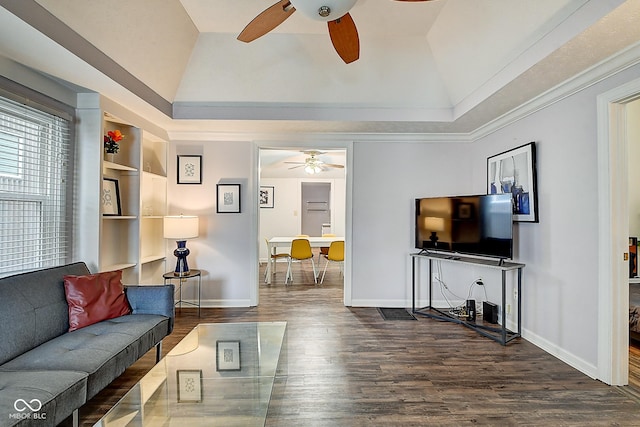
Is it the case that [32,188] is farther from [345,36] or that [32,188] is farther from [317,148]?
[317,148]

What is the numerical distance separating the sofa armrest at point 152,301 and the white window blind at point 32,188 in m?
0.70

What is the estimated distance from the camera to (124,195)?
337 cm

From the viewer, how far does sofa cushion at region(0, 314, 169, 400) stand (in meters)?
1.70

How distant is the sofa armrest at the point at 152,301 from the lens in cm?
A: 258

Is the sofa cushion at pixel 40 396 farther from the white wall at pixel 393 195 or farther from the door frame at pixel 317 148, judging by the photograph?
the white wall at pixel 393 195

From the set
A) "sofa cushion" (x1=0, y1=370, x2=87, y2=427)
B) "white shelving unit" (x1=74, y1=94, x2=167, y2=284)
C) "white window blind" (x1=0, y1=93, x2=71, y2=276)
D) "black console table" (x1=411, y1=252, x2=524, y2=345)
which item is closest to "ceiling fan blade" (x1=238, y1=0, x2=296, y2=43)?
"white shelving unit" (x1=74, y1=94, x2=167, y2=284)

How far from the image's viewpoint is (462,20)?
2639mm

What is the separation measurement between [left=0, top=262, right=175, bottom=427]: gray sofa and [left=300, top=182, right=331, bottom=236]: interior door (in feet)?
20.1

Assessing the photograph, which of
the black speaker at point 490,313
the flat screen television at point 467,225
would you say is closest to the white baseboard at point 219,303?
the flat screen television at point 467,225

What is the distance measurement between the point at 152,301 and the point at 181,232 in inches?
47.1

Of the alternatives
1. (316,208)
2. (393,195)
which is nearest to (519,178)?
(393,195)

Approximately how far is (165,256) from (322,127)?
257 cm

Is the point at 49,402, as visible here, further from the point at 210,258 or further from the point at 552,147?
the point at 552,147

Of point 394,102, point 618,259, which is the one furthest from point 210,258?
point 618,259
